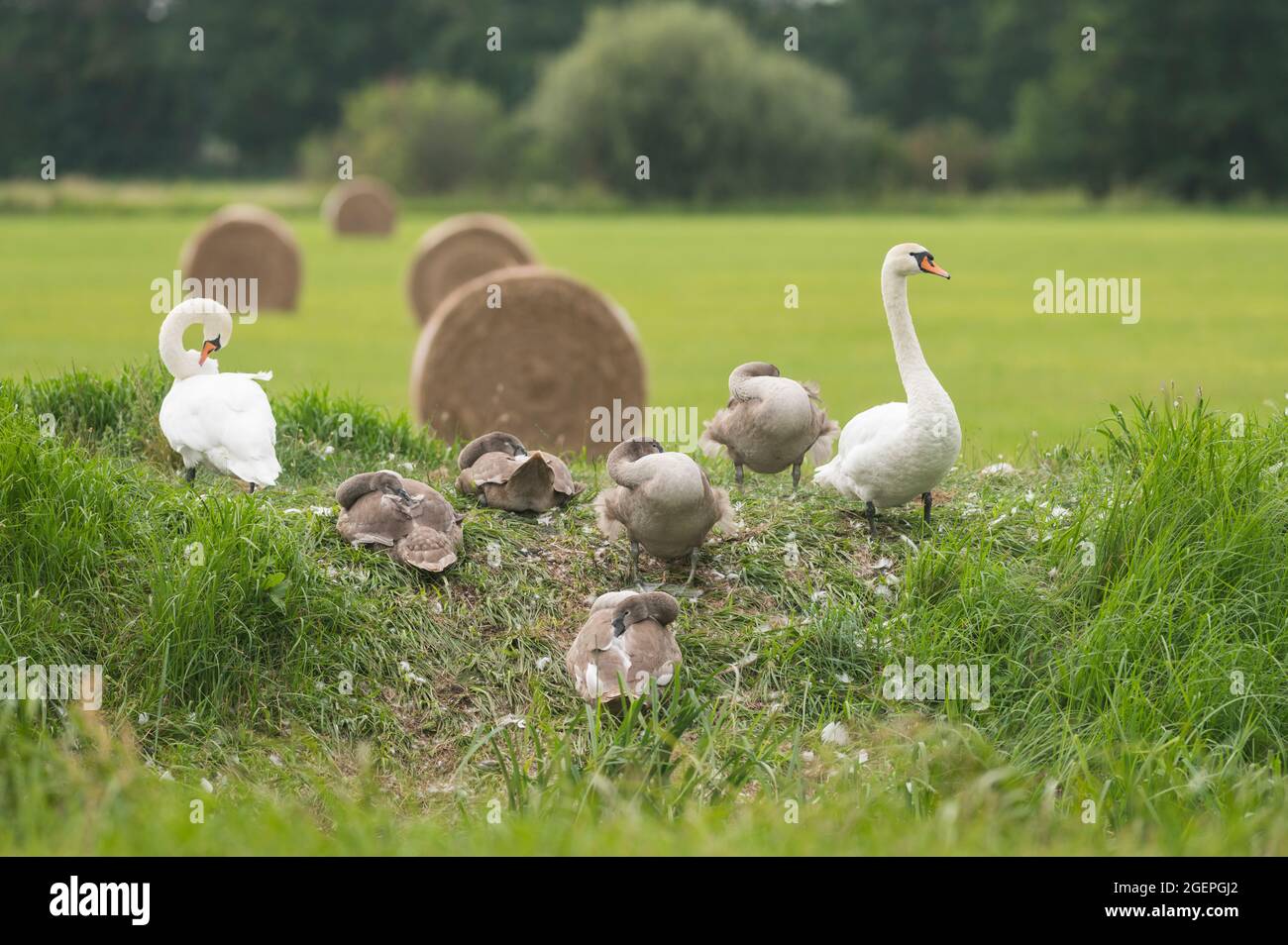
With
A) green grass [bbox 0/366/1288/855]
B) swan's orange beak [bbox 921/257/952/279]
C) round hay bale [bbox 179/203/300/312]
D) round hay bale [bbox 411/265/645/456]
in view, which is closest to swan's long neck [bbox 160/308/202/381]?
green grass [bbox 0/366/1288/855]

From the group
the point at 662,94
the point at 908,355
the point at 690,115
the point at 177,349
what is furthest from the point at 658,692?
the point at 662,94

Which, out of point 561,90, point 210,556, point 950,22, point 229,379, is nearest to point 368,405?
point 229,379

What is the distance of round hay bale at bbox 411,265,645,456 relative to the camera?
38.8 ft

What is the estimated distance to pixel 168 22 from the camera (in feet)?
254

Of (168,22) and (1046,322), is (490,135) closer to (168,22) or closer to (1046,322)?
(168,22)

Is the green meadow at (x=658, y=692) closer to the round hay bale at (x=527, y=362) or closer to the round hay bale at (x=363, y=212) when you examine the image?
the round hay bale at (x=527, y=362)

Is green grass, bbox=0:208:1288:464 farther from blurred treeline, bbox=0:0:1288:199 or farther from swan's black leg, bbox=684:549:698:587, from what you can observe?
blurred treeline, bbox=0:0:1288:199

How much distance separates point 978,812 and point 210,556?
3450 mm

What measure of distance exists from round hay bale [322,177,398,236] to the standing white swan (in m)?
37.5

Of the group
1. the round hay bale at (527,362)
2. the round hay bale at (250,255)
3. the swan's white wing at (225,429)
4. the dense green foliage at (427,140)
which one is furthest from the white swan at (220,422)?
the dense green foliage at (427,140)

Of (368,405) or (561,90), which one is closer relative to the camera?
(368,405)

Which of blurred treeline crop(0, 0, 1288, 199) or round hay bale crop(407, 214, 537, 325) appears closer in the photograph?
round hay bale crop(407, 214, 537, 325)

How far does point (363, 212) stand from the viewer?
139ft

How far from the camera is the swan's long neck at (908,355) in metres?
6.30
